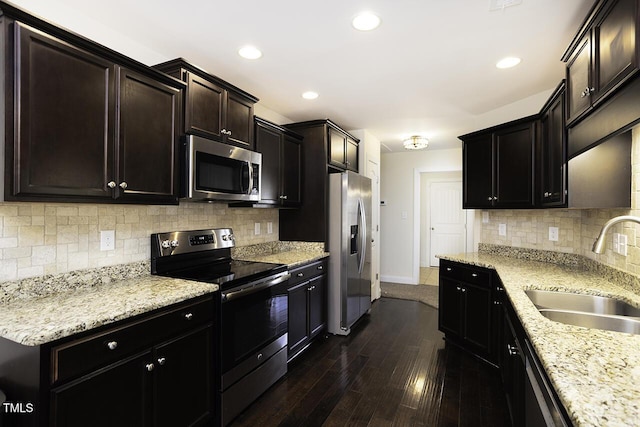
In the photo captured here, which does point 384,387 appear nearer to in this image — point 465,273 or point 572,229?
point 465,273

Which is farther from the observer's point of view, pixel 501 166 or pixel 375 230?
pixel 375 230

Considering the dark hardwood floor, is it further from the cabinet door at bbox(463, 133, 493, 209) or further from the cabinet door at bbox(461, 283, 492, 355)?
the cabinet door at bbox(463, 133, 493, 209)

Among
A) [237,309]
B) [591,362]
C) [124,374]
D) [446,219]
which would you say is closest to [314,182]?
[237,309]

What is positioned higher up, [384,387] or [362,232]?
[362,232]

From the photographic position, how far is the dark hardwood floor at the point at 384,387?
2129 mm

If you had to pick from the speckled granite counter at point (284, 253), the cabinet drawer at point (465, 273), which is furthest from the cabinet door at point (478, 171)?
the speckled granite counter at point (284, 253)

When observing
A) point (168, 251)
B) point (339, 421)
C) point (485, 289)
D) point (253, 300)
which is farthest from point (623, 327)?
point (168, 251)

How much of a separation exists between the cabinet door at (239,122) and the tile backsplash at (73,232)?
647 millimetres

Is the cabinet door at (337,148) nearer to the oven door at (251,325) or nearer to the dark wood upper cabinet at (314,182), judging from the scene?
the dark wood upper cabinet at (314,182)

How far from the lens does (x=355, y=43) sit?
7.14 feet

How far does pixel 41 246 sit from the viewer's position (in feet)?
5.64

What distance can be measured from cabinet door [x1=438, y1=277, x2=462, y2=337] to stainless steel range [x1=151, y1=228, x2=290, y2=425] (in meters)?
1.63

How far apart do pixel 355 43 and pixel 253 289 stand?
1.80 meters

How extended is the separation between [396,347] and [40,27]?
11.3ft
